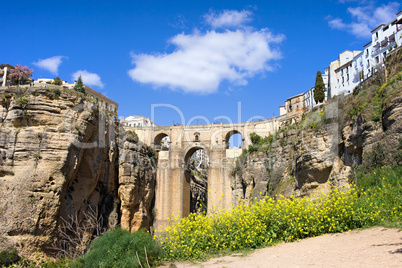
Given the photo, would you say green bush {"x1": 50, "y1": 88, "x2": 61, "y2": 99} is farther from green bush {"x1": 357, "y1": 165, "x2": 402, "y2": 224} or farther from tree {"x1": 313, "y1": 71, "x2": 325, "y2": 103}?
tree {"x1": 313, "y1": 71, "x2": 325, "y2": 103}

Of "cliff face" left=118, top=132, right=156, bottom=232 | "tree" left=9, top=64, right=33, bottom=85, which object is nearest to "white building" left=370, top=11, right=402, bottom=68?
"cliff face" left=118, top=132, right=156, bottom=232

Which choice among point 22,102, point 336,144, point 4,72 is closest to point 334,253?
point 336,144

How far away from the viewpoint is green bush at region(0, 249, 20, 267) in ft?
58.4

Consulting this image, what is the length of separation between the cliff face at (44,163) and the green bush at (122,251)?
9386mm

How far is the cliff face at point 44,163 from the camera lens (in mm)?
19625

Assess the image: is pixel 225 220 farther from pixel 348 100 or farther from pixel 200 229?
pixel 348 100

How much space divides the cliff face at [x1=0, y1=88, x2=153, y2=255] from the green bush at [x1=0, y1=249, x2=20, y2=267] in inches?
23.4

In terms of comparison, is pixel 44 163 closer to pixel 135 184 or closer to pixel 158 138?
pixel 135 184

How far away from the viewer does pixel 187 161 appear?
3722cm

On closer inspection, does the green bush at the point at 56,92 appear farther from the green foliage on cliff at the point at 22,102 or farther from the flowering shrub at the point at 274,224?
the flowering shrub at the point at 274,224

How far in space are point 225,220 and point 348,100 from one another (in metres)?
13.1

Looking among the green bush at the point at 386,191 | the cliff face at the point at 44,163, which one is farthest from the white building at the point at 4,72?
the green bush at the point at 386,191

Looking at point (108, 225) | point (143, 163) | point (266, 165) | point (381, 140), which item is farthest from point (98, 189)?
point (381, 140)

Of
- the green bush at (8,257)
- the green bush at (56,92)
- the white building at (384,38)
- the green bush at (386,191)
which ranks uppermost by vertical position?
the white building at (384,38)
